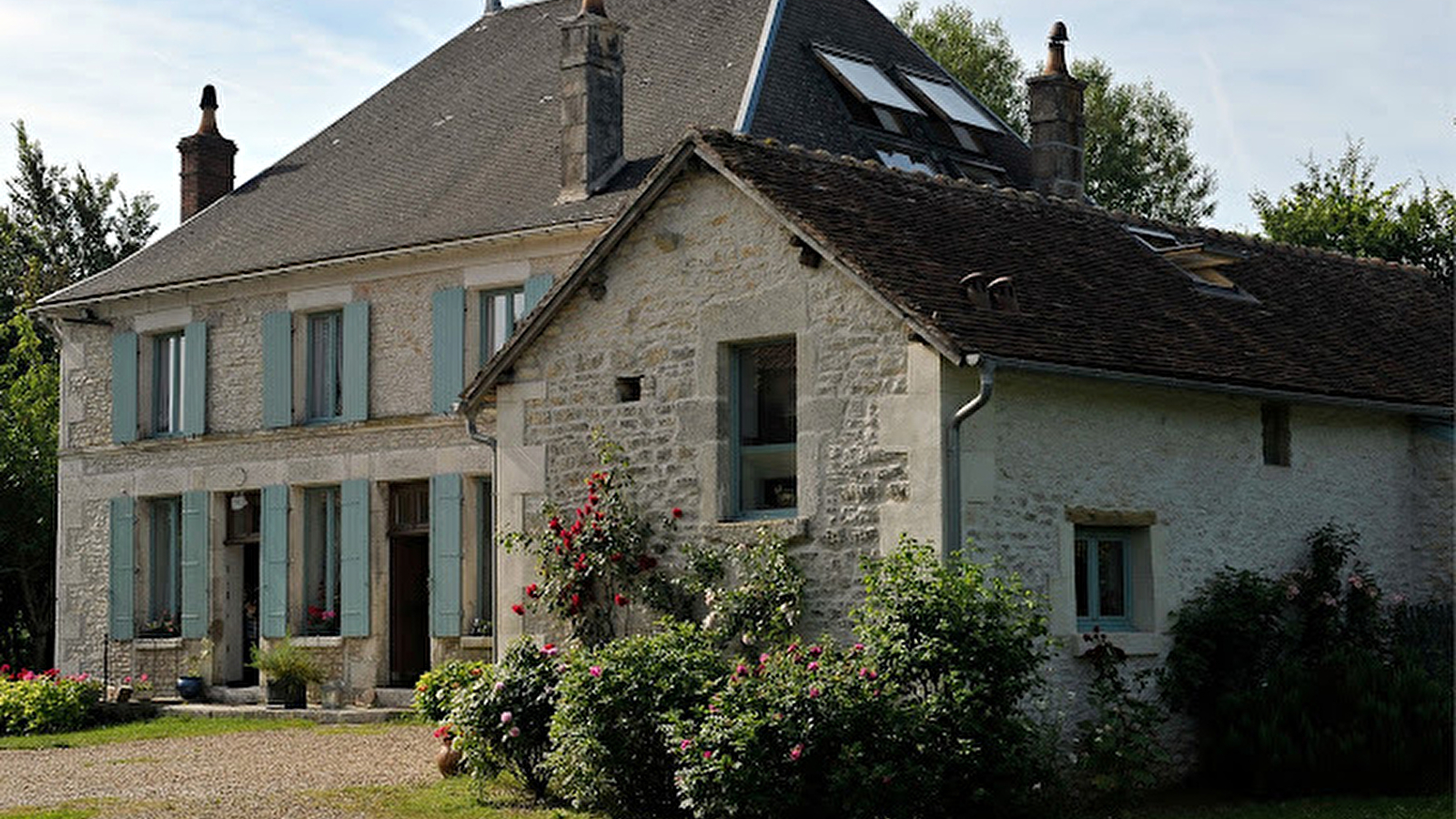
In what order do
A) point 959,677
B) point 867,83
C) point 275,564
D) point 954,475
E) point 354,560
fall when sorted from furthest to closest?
point 275,564
point 867,83
point 354,560
point 954,475
point 959,677

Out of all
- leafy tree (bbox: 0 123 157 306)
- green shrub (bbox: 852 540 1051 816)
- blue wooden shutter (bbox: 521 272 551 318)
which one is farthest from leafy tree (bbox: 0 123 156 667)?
green shrub (bbox: 852 540 1051 816)

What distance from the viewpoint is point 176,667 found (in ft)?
75.1

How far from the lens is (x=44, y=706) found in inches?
808

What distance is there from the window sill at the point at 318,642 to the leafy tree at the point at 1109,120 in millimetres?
17567

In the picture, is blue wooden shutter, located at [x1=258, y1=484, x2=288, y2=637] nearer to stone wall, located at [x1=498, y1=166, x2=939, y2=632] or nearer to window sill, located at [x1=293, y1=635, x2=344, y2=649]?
window sill, located at [x1=293, y1=635, x2=344, y2=649]

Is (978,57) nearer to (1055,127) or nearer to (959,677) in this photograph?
(1055,127)

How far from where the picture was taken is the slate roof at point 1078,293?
41.2 feet

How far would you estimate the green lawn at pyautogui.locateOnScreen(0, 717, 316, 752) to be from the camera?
746 inches

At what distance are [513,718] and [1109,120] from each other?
25162 mm

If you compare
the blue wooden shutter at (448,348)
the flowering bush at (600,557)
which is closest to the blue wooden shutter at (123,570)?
the blue wooden shutter at (448,348)

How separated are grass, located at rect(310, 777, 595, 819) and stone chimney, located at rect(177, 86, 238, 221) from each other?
548 inches

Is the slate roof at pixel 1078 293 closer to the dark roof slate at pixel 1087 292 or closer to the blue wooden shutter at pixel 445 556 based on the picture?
A: the dark roof slate at pixel 1087 292

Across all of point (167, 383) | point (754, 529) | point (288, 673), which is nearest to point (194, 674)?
point (288, 673)

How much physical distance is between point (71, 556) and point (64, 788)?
10.3 meters
